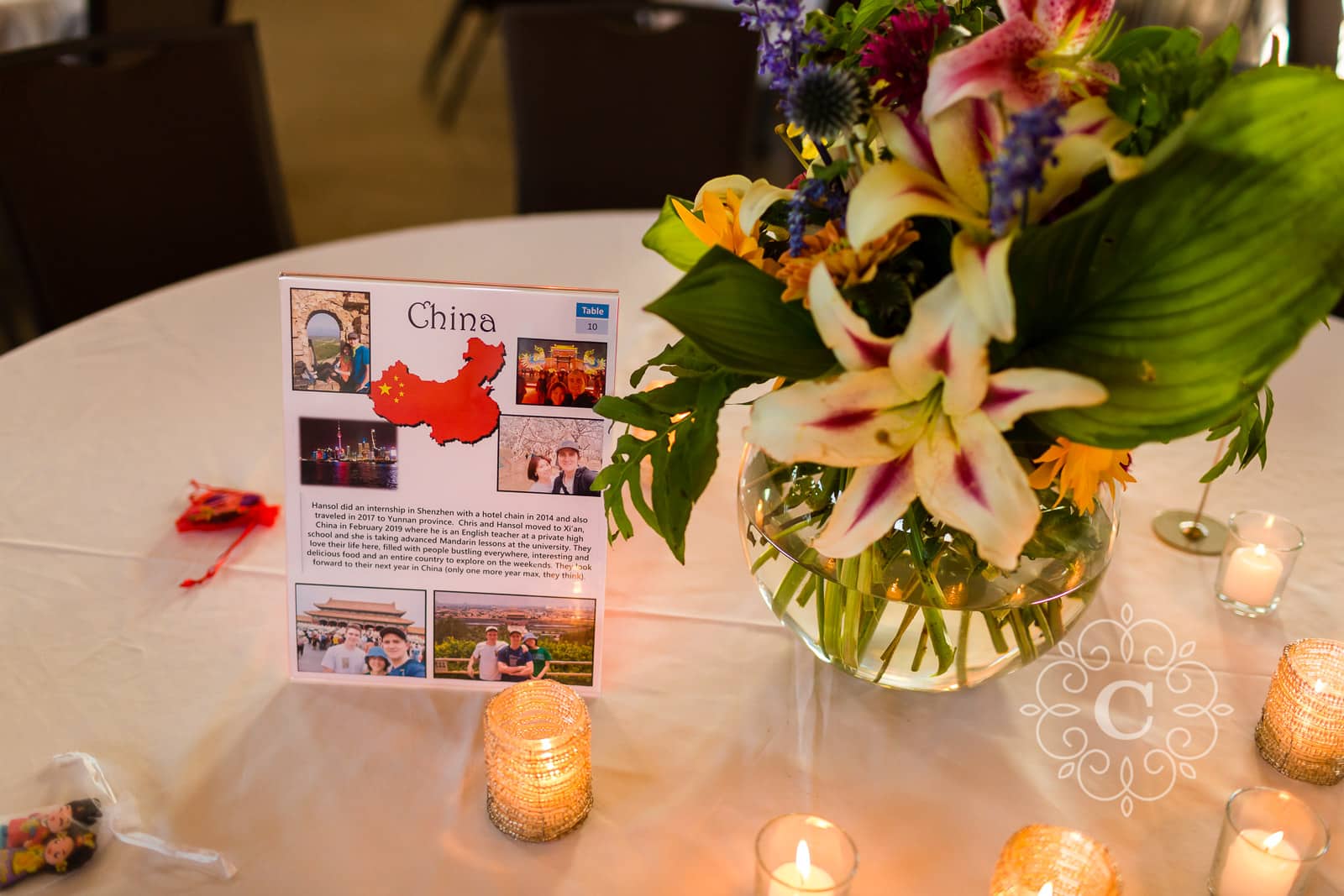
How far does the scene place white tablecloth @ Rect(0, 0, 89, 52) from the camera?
2.38 metres

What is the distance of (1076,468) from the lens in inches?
25.3

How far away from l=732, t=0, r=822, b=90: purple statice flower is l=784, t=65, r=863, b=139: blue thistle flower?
0.09 ft

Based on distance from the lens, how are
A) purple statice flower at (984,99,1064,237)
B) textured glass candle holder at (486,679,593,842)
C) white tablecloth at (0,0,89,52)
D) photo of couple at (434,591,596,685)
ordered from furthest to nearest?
white tablecloth at (0,0,89,52) < photo of couple at (434,591,596,685) < textured glass candle holder at (486,679,593,842) < purple statice flower at (984,99,1064,237)

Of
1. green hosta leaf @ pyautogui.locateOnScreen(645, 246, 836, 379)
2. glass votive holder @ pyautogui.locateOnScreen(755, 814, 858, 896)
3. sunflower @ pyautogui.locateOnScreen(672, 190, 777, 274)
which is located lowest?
glass votive holder @ pyautogui.locateOnScreen(755, 814, 858, 896)

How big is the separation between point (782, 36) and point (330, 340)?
0.36 meters

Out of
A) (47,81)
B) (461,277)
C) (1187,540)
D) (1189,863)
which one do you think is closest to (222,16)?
(47,81)

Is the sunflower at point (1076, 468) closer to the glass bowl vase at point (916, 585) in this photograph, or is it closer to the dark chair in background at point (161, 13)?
the glass bowl vase at point (916, 585)

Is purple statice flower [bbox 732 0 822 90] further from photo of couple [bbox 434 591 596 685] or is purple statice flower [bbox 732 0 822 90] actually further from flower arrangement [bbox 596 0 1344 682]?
photo of couple [bbox 434 591 596 685]

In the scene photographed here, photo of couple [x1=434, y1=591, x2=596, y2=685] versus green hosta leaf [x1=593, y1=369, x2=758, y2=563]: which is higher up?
green hosta leaf [x1=593, y1=369, x2=758, y2=563]

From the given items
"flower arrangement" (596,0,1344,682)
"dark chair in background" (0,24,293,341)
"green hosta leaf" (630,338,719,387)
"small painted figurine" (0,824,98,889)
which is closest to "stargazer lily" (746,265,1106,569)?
"flower arrangement" (596,0,1344,682)

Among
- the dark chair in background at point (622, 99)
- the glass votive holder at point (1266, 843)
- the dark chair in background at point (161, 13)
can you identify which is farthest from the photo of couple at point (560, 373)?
the dark chair in background at point (161, 13)

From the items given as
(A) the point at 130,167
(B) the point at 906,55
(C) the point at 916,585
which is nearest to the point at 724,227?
(B) the point at 906,55

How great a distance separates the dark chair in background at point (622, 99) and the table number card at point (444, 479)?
1112 mm

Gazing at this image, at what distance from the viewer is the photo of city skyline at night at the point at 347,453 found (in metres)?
0.79
